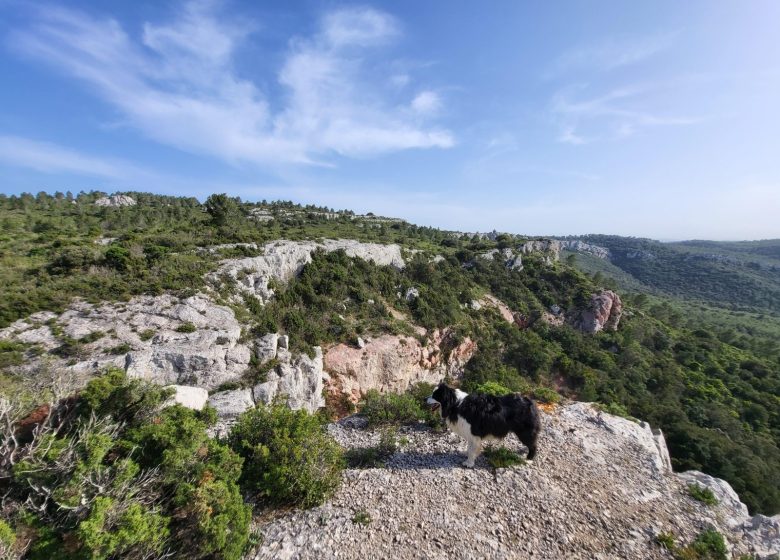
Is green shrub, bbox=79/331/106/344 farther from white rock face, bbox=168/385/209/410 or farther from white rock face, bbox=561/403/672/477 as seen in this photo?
white rock face, bbox=561/403/672/477

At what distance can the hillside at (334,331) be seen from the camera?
14359mm

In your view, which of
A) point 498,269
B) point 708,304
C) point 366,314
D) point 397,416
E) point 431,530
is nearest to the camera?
point 431,530

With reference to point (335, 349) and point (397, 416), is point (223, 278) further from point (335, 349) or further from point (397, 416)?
point (397, 416)

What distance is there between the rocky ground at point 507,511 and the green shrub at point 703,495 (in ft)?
0.51

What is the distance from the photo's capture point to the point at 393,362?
1001 inches

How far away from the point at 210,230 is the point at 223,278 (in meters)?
13.3

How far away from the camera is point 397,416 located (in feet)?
35.6

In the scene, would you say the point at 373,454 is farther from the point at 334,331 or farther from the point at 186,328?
the point at 334,331

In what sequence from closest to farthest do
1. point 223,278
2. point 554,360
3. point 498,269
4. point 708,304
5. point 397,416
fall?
point 397,416
point 223,278
point 554,360
point 498,269
point 708,304

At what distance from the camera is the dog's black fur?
27.0 ft

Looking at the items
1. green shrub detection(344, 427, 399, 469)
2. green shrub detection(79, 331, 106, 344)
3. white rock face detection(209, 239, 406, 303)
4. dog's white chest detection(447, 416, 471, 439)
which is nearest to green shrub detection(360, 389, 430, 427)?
green shrub detection(344, 427, 399, 469)

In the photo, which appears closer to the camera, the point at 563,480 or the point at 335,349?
the point at 563,480

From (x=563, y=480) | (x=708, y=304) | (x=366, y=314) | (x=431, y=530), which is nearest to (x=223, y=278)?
(x=366, y=314)

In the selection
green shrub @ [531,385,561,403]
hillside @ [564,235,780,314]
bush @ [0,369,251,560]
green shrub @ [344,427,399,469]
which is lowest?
hillside @ [564,235,780,314]
